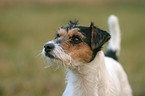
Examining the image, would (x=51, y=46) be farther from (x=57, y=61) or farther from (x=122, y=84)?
(x=122, y=84)

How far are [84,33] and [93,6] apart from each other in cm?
2580

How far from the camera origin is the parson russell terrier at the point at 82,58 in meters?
3.21

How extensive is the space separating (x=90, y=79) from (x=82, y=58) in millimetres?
454

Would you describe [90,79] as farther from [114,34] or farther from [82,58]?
[114,34]

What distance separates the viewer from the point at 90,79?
11.6 feet

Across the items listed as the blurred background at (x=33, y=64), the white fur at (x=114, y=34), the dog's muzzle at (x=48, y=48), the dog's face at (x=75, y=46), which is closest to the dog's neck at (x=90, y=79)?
the dog's face at (x=75, y=46)

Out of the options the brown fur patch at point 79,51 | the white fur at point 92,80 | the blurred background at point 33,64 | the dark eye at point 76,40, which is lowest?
the blurred background at point 33,64

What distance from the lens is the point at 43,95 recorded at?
532cm

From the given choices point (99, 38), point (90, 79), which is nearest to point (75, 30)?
point (99, 38)

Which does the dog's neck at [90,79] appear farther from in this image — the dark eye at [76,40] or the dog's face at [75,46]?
the dark eye at [76,40]

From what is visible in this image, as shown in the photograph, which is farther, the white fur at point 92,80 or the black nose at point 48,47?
the white fur at point 92,80

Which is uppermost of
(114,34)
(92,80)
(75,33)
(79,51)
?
(75,33)

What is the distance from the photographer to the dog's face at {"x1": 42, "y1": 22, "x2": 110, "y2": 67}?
10.3 ft

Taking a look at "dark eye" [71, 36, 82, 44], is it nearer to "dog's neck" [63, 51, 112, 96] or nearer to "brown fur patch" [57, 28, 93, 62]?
"brown fur patch" [57, 28, 93, 62]
